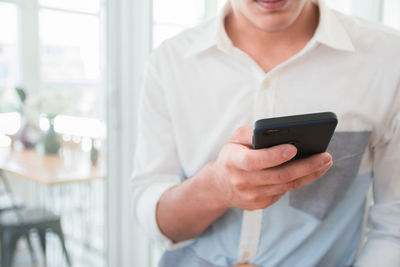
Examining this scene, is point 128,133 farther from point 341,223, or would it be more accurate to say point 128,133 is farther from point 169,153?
point 341,223

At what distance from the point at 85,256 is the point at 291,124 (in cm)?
200

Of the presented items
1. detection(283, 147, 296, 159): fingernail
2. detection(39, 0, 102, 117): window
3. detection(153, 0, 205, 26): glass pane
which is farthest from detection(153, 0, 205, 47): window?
detection(283, 147, 296, 159): fingernail

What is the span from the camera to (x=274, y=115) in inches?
33.4

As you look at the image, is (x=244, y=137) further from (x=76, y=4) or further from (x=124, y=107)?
(x=76, y=4)

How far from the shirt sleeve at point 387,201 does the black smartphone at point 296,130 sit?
1.07 ft

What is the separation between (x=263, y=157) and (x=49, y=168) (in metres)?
1.70

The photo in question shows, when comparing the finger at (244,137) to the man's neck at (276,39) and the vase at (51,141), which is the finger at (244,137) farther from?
the vase at (51,141)

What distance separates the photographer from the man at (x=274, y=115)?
819 mm

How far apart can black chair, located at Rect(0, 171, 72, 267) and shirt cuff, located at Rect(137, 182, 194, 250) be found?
1211 mm

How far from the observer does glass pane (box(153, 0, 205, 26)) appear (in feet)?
5.53

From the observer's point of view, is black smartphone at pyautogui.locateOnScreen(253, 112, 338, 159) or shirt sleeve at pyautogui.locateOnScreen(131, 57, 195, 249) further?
shirt sleeve at pyautogui.locateOnScreen(131, 57, 195, 249)

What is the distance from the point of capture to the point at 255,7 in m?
0.74

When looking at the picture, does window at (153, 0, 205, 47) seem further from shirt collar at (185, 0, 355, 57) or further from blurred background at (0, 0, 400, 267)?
shirt collar at (185, 0, 355, 57)

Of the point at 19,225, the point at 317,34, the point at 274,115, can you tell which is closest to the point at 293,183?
the point at 274,115
